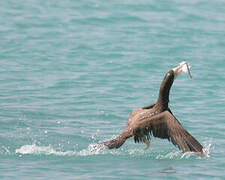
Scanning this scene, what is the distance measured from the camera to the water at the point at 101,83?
1098cm

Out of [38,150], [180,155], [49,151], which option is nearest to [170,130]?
[180,155]

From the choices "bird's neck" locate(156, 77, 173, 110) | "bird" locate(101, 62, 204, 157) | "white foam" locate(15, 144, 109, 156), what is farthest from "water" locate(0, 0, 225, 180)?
"bird's neck" locate(156, 77, 173, 110)

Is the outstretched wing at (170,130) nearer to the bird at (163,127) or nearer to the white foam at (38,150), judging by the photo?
the bird at (163,127)

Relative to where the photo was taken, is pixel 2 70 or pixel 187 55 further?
pixel 187 55

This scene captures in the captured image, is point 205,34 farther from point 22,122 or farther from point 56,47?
point 22,122

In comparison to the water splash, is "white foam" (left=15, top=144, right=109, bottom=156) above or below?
above

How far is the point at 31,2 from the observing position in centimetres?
2506

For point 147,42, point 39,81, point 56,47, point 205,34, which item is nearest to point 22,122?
point 39,81

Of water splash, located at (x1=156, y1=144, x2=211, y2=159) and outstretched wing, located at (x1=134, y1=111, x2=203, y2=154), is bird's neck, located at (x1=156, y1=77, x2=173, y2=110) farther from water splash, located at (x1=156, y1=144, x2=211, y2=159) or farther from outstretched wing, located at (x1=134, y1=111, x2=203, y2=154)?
water splash, located at (x1=156, y1=144, x2=211, y2=159)

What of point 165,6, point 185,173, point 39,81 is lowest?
point 185,173

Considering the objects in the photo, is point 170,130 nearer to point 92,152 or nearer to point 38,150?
point 92,152

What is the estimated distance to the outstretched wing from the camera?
10375mm

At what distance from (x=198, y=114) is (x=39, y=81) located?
14.1 feet

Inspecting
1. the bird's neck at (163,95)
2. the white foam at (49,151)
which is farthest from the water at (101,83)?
the bird's neck at (163,95)
